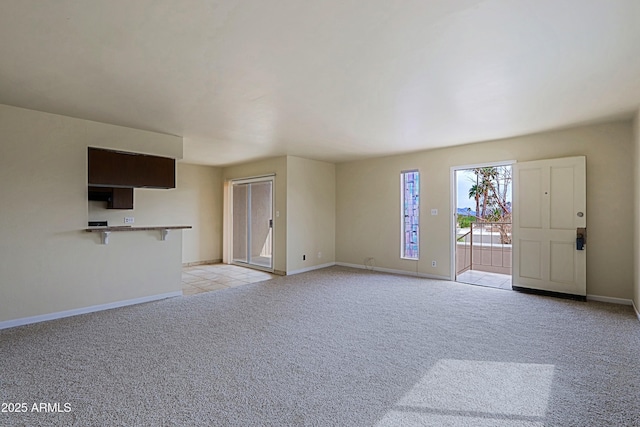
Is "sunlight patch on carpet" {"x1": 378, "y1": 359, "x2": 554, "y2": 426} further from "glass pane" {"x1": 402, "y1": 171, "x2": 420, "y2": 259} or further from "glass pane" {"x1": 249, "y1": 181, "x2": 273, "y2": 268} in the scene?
"glass pane" {"x1": 249, "y1": 181, "x2": 273, "y2": 268}

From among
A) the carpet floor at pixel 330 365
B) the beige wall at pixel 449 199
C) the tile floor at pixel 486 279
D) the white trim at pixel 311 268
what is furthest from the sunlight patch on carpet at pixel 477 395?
the white trim at pixel 311 268

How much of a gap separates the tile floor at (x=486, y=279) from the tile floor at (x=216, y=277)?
146 inches

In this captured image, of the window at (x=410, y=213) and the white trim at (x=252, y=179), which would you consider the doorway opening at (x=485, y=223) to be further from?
the white trim at (x=252, y=179)

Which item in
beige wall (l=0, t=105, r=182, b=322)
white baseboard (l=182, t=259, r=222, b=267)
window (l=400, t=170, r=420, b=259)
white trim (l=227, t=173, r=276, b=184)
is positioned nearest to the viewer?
beige wall (l=0, t=105, r=182, b=322)

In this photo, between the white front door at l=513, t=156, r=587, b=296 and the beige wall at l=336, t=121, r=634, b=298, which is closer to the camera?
the beige wall at l=336, t=121, r=634, b=298

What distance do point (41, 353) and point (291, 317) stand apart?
234 centimetres

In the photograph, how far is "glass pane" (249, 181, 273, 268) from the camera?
272 inches

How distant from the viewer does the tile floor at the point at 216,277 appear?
5395 millimetres

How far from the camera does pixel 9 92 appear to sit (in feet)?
10.1

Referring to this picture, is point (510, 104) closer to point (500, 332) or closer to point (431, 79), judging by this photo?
point (431, 79)

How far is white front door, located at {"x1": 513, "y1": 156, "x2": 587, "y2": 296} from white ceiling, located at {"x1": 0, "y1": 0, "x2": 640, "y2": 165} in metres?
0.77

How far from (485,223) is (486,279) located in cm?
161

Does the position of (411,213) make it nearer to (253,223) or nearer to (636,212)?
(636,212)

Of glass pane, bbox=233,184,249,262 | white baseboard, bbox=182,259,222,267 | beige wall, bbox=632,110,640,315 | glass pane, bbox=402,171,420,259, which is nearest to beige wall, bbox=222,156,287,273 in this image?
glass pane, bbox=233,184,249,262
